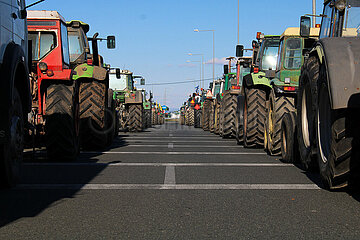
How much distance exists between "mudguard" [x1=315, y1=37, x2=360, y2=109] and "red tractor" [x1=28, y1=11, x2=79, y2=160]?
18.2 feet

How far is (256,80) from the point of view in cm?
1404

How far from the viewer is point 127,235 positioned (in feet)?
14.6

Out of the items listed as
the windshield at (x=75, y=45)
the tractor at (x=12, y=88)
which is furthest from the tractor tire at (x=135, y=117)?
the tractor at (x=12, y=88)

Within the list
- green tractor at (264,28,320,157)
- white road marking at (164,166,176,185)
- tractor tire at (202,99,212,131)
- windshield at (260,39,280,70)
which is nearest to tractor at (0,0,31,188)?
white road marking at (164,166,176,185)

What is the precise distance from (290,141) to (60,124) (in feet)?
13.6

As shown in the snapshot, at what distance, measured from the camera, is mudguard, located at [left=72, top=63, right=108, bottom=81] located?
1250 centimetres

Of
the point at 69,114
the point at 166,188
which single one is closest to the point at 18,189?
the point at 166,188

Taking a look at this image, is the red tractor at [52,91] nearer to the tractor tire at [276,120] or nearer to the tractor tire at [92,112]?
the tractor tire at [92,112]

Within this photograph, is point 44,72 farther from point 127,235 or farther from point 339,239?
point 339,239

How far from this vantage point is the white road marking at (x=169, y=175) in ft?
24.4

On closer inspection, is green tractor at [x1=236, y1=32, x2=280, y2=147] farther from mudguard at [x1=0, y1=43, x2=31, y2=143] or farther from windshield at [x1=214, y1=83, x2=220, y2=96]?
windshield at [x1=214, y1=83, x2=220, y2=96]

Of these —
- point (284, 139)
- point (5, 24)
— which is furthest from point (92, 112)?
point (5, 24)

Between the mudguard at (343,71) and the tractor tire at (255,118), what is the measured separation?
7.93m

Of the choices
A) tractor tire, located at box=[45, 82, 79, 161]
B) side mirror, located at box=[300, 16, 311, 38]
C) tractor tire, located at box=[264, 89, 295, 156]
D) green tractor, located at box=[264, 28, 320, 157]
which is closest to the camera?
side mirror, located at box=[300, 16, 311, 38]
